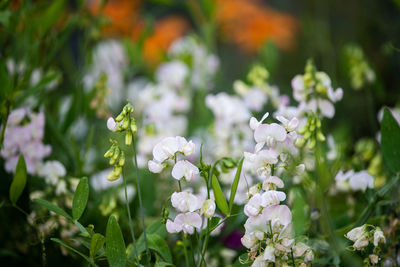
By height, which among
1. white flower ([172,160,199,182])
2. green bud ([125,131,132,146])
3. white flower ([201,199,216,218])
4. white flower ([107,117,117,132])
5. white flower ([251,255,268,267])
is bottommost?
white flower ([251,255,268,267])

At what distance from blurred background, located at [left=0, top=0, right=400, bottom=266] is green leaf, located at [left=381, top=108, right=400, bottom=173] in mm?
121

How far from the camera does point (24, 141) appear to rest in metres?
0.81

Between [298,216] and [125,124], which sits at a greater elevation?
[125,124]

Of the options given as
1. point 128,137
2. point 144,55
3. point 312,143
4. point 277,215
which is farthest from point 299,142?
point 144,55

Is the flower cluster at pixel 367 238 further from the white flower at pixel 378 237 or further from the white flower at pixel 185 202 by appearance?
the white flower at pixel 185 202

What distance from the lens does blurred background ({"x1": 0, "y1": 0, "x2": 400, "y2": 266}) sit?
0.91 m

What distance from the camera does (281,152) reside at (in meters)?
0.55

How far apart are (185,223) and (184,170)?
7 cm

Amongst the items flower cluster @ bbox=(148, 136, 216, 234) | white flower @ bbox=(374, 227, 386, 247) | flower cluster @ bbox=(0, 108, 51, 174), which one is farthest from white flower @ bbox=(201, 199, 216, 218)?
flower cluster @ bbox=(0, 108, 51, 174)

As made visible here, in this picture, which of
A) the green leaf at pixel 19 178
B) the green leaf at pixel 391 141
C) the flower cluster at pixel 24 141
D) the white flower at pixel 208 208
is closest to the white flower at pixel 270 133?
the white flower at pixel 208 208

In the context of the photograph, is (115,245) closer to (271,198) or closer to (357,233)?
(271,198)

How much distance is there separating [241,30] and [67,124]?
196cm

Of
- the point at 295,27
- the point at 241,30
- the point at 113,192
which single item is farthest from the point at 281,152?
the point at 295,27

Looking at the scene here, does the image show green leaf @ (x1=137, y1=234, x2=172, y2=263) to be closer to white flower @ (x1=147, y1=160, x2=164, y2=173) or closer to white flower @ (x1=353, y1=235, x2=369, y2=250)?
white flower @ (x1=147, y1=160, x2=164, y2=173)
